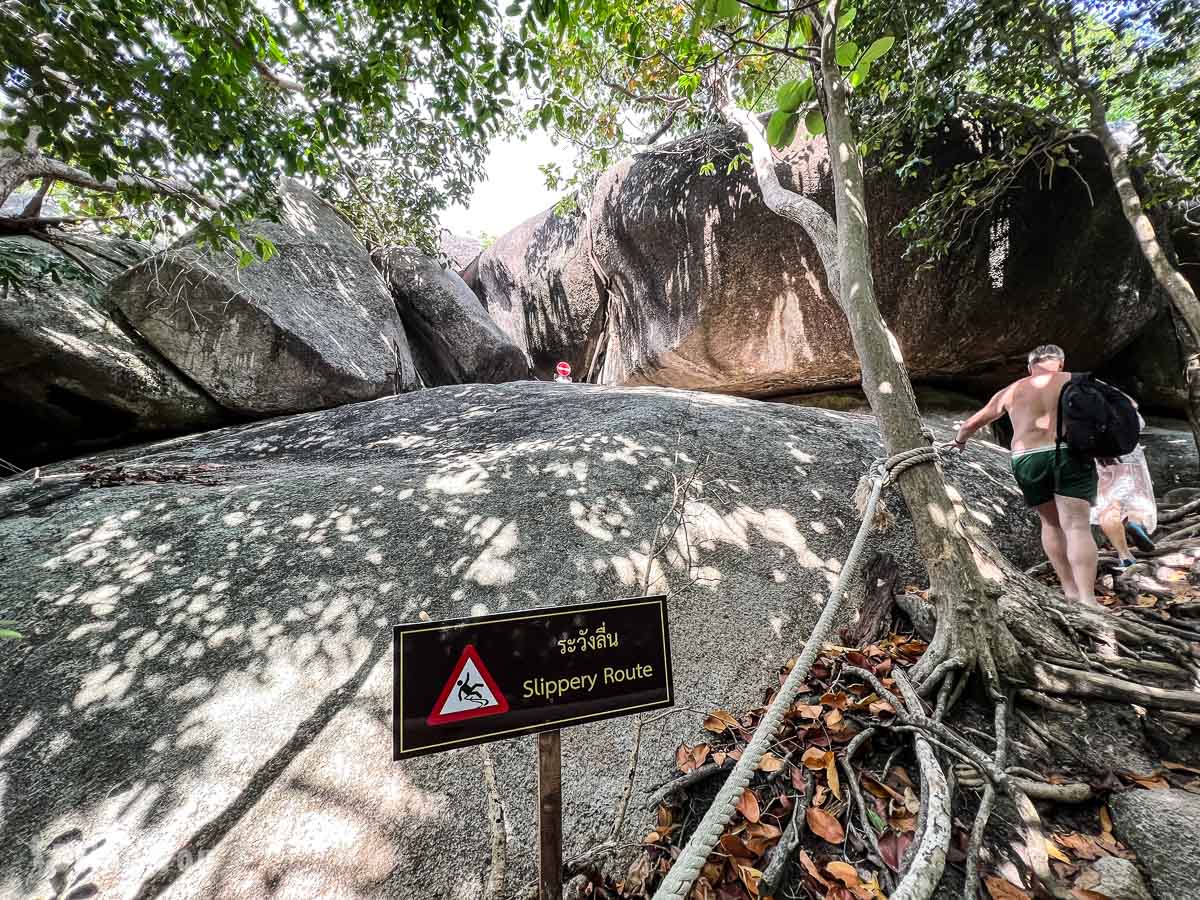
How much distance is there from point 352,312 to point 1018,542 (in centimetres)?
954

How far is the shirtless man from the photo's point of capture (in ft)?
9.37

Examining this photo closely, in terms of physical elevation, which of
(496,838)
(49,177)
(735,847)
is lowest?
(735,847)

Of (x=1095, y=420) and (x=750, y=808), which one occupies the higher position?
(x=1095, y=420)

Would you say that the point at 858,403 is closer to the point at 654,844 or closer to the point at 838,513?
the point at 838,513

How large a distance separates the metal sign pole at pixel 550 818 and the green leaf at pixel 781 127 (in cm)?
407

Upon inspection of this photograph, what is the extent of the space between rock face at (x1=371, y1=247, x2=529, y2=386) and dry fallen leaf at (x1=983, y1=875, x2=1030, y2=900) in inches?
417

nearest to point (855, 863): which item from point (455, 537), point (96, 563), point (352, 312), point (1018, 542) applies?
point (455, 537)

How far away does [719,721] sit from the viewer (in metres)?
2.16

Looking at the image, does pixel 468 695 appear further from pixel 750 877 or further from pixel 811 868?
pixel 811 868

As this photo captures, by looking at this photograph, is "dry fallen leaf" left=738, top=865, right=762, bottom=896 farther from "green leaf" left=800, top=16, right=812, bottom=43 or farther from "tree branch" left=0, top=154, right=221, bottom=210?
"tree branch" left=0, top=154, right=221, bottom=210

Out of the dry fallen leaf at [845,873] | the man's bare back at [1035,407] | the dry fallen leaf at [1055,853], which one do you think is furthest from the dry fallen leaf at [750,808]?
the man's bare back at [1035,407]

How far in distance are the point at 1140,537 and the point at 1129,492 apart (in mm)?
434

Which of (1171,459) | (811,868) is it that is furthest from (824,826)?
(1171,459)

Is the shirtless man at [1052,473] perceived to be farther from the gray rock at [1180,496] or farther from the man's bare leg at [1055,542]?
the gray rock at [1180,496]
